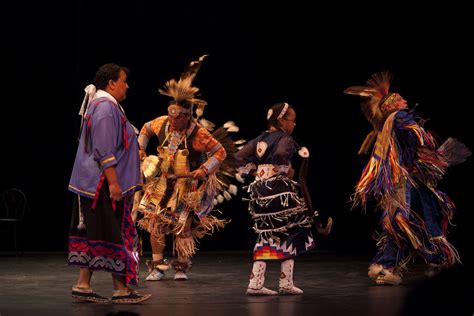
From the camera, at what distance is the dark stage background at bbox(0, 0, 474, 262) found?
8383 mm

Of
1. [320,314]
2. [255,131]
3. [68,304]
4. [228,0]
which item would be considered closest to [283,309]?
[320,314]

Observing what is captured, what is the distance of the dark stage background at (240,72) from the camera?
8.38 m

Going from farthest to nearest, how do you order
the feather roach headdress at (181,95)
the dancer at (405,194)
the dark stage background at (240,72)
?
the dark stage background at (240,72) < the feather roach headdress at (181,95) < the dancer at (405,194)

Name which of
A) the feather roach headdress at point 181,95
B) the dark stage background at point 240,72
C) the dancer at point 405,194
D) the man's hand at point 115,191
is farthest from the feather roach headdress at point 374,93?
the dark stage background at point 240,72

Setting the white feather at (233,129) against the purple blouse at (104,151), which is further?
the white feather at (233,129)

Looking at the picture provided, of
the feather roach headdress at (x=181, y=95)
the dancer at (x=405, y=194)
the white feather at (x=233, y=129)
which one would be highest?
the feather roach headdress at (x=181, y=95)

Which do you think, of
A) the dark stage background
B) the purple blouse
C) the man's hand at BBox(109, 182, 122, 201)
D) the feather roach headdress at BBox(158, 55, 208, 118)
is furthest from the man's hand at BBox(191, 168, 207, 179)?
the dark stage background

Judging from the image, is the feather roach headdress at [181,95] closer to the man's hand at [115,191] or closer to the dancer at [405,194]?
the dancer at [405,194]

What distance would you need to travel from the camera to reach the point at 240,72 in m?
8.65

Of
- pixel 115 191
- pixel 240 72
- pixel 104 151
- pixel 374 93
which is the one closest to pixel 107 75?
pixel 104 151

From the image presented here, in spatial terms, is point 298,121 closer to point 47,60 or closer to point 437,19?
point 437,19

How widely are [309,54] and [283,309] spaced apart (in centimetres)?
449

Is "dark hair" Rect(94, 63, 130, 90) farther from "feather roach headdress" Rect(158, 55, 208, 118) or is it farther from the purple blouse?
"feather roach headdress" Rect(158, 55, 208, 118)

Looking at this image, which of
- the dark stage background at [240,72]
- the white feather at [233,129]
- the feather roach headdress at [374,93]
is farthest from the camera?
the dark stage background at [240,72]
